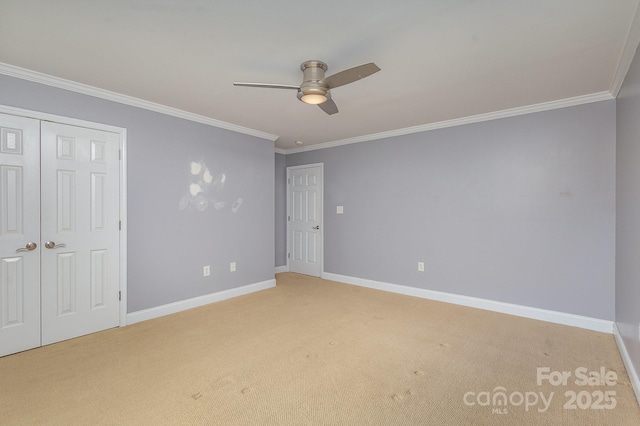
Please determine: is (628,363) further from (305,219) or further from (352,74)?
(305,219)

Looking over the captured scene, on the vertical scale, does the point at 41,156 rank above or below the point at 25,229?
above

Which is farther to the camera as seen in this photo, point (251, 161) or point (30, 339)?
point (251, 161)

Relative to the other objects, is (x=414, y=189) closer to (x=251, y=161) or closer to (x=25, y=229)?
(x=251, y=161)

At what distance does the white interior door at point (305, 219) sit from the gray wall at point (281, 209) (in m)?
0.11

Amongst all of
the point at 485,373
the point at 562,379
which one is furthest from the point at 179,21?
the point at 562,379

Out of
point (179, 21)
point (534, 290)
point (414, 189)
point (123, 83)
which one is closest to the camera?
point (179, 21)

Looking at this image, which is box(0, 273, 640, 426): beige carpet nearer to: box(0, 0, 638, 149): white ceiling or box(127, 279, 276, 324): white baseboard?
box(127, 279, 276, 324): white baseboard

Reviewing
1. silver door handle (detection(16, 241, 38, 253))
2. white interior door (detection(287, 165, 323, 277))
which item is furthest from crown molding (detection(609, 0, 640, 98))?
silver door handle (detection(16, 241, 38, 253))

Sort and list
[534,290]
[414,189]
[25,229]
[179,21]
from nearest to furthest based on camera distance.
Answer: [179,21]
[25,229]
[534,290]
[414,189]

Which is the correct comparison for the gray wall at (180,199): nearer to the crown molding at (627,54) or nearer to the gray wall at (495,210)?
the gray wall at (495,210)

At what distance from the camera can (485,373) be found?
7.52 feet

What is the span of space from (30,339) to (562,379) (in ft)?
14.1

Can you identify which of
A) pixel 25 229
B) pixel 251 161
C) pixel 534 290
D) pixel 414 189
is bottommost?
pixel 534 290

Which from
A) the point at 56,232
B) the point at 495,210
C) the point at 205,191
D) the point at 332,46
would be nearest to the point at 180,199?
the point at 205,191
